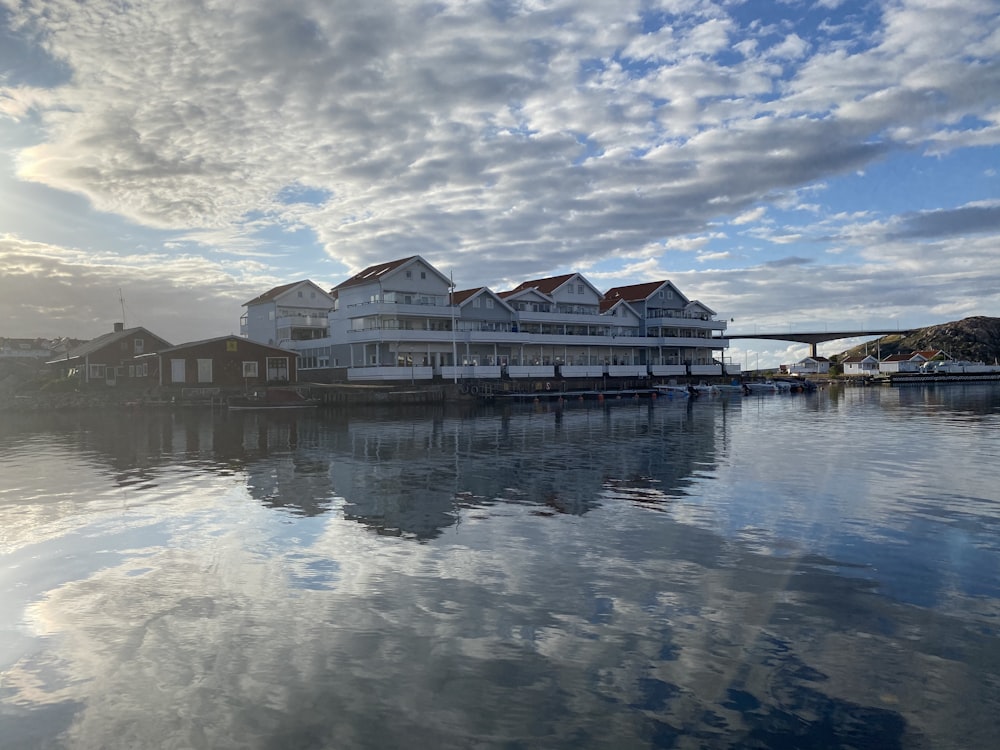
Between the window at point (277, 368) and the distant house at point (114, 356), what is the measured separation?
65.3 feet

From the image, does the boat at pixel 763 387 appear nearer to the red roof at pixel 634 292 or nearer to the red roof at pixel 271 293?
the red roof at pixel 634 292

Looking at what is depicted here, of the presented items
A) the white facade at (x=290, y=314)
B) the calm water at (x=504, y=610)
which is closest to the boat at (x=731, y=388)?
the white facade at (x=290, y=314)

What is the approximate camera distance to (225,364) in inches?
2458

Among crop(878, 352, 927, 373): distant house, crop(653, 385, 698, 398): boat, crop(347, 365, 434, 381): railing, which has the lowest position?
crop(653, 385, 698, 398): boat

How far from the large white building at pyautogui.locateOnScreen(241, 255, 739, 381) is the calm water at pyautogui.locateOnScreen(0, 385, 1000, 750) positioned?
1915 inches

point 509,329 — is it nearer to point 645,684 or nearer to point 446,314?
point 446,314

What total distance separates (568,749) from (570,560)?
5.40m

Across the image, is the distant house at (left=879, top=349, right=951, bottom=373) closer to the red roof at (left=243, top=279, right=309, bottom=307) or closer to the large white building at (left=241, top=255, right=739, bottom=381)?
the large white building at (left=241, top=255, right=739, bottom=381)

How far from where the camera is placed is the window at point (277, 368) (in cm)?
6494

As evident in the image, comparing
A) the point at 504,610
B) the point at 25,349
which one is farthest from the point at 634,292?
the point at 25,349

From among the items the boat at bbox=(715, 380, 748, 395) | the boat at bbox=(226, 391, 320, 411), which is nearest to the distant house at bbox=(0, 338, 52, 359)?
the boat at bbox=(226, 391, 320, 411)

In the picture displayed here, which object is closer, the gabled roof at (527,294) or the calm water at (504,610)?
the calm water at (504,610)

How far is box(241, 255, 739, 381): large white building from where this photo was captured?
224 feet

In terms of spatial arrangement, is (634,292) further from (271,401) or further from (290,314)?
(271,401)
